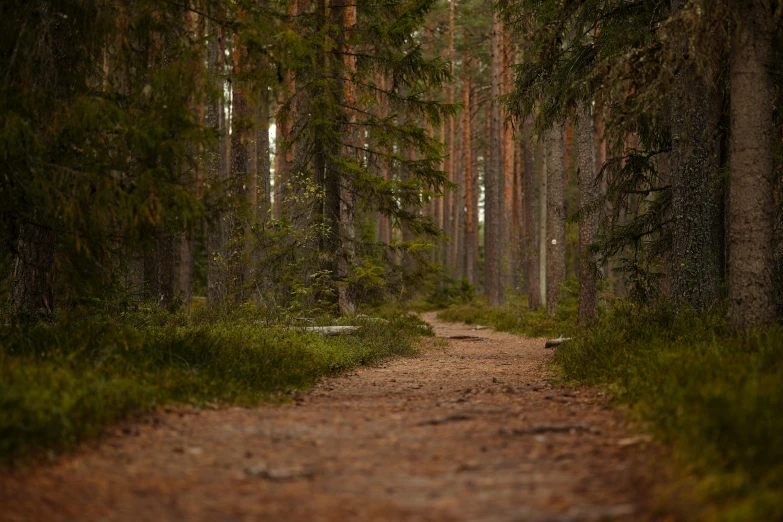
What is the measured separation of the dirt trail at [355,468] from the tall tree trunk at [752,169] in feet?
7.57

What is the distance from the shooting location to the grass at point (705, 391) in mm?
3986

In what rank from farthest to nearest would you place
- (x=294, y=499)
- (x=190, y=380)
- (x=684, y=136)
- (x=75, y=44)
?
(x=684, y=136)
(x=75, y=44)
(x=190, y=380)
(x=294, y=499)

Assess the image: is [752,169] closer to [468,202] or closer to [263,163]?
[263,163]

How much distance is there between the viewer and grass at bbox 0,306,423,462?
17.2 ft

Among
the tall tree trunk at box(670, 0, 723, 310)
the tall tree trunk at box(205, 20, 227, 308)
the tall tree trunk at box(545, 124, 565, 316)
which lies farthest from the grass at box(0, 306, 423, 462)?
the tall tree trunk at box(545, 124, 565, 316)

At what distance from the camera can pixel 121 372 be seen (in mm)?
7027

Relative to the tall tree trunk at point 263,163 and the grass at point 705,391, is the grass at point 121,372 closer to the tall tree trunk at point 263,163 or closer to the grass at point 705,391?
the tall tree trunk at point 263,163

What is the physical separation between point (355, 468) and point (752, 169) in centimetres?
614

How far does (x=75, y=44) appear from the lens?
29.9ft

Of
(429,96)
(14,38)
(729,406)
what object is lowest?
(729,406)

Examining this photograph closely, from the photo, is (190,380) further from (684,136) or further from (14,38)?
(684,136)

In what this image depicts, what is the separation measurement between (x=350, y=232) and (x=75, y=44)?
9.16 m

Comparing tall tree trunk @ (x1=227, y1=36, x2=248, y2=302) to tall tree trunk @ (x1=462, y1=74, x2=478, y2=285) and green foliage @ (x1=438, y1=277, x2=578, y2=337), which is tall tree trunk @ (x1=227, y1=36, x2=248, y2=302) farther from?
tall tree trunk @ (x1=462, y1=74, x2=478, y2=285)

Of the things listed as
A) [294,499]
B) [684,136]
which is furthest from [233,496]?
[684,136]
